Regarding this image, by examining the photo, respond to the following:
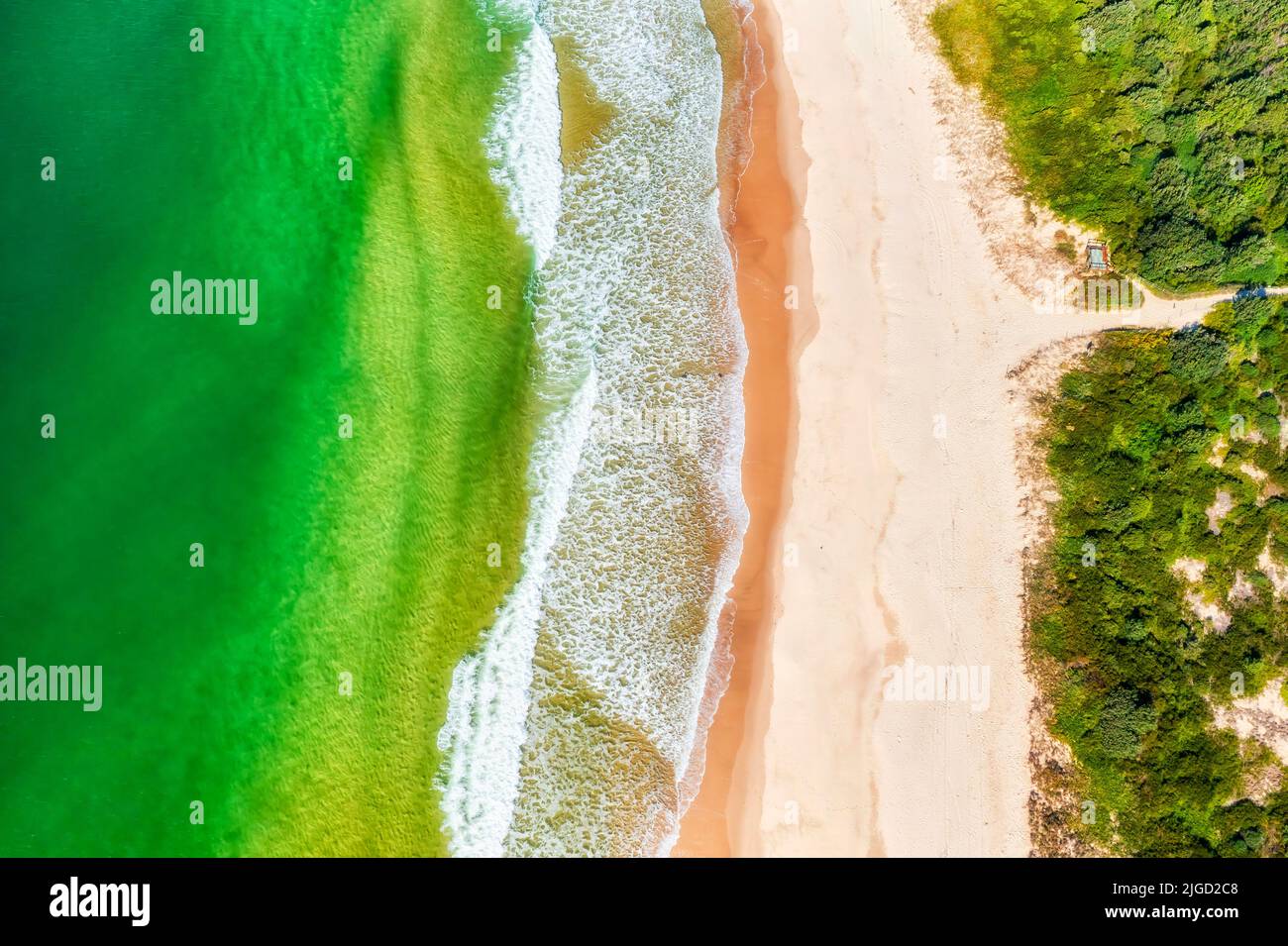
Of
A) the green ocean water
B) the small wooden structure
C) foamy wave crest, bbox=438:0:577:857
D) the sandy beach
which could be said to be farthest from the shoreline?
the small wooden structure

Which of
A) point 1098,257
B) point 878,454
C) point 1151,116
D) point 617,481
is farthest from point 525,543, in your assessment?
point 1151,116

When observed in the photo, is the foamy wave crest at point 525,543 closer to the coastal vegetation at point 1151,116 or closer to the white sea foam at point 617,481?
the white sea foam at point 617,481

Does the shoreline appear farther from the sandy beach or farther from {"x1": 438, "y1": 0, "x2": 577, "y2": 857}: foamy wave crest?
{"x1": 438, "y1": 0, "x2": 577, "y2": 857}: foamy wave crest

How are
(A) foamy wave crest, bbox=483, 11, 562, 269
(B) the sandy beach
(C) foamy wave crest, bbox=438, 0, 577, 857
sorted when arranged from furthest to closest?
(A) foamy wave crest, bbox=483, 11, 562, 269
(B) the sandy beach
(C) foamy wave crest, bbox=438, 0, 577, 857

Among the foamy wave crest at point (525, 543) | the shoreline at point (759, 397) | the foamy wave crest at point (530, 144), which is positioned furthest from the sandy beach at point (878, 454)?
the foamy wave crest at point (530, 144)

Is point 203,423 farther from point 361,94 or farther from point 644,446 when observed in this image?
point 644,446
